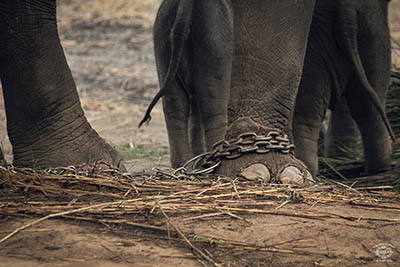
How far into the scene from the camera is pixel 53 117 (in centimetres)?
216

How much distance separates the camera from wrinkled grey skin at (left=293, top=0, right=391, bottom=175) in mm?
2783

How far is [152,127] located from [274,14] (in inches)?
119

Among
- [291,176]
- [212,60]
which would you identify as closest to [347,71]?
[212,60]

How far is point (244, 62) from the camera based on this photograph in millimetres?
2135

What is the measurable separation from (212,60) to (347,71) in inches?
26.9

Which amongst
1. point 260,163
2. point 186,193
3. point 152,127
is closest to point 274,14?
Result: point 260,163

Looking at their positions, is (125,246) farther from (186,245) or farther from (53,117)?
(53,117)

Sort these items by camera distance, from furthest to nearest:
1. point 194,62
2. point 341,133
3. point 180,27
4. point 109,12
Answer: point 109,12 < point 341,133 < point 194,62 < point 180,27

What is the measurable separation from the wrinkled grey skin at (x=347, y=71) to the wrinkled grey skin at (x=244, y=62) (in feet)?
1.54

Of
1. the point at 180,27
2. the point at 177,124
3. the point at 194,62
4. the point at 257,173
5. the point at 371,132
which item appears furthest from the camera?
the point at 371,132

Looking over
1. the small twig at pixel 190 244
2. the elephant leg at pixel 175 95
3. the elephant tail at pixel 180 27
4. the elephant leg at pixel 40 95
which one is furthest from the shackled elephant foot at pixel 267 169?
the elephant leg at pixel 175 95

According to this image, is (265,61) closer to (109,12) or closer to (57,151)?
(57,151)

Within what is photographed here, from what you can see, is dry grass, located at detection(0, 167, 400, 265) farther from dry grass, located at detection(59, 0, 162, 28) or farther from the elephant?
dry grass, located at detection(59, 0, 162, 28)

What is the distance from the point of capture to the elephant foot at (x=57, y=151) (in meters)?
2.15
